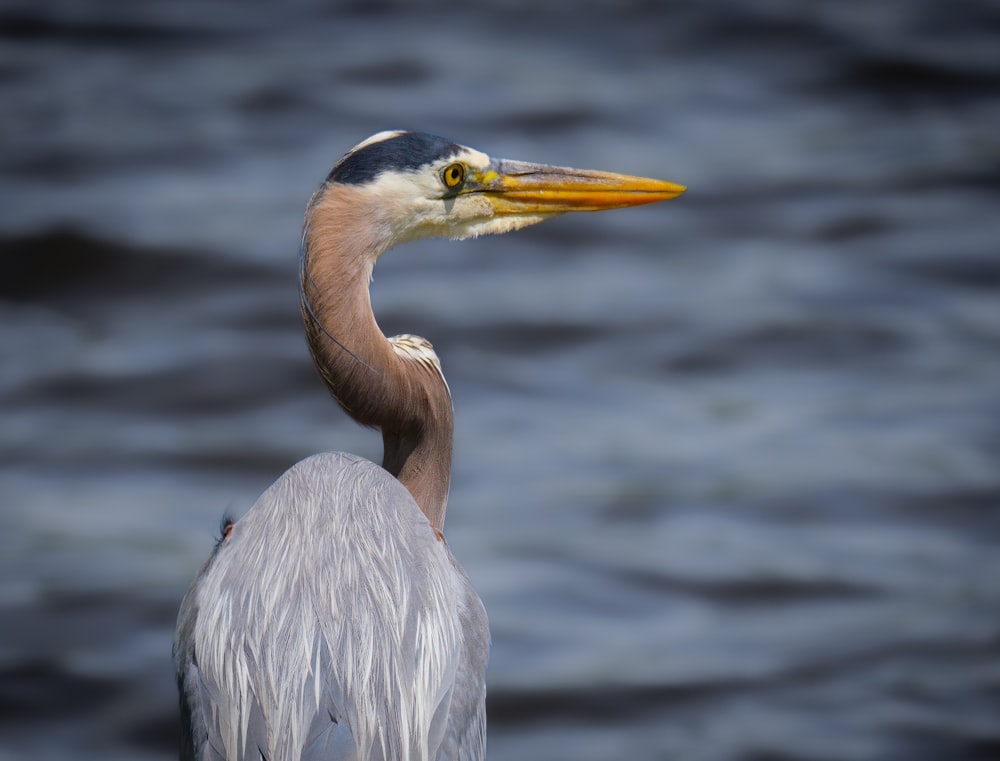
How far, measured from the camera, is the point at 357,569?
348 centimetres

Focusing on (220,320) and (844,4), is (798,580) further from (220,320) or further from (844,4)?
(844,4)

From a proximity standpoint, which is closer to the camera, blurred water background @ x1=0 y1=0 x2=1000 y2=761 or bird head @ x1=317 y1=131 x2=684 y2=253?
bird head @ x1=317 y1=131 x2=684 y2=253

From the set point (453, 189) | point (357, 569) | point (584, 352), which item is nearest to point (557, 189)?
point (453, 189)

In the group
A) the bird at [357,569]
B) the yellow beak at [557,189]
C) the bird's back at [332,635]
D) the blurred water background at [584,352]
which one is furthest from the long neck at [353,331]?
the blurred water background at [584,352]

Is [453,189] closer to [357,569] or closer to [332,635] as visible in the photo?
[357,569]

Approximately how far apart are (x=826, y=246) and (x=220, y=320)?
4.44 m

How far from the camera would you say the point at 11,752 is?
23.1ft

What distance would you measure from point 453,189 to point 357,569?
99 cm

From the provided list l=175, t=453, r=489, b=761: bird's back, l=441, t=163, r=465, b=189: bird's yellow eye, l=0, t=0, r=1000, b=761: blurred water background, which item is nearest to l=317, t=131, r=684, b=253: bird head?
l=441, t=163, r=465, b=189: bird's yellow eye

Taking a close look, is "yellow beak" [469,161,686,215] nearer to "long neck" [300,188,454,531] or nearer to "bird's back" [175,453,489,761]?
"long neck" [300,188,454,531]

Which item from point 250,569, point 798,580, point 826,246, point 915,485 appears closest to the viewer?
point 250,569

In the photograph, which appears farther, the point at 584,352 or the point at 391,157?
the point at 584,352

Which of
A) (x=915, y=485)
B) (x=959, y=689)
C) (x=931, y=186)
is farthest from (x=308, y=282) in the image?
(x=931, y=186)

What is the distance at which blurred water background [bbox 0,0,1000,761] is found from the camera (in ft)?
24.8
